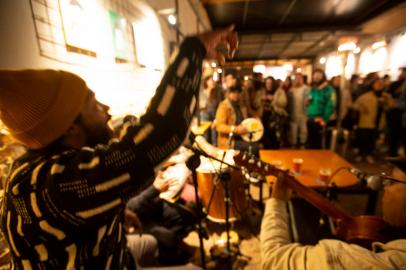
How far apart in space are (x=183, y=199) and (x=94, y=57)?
1.68 metres

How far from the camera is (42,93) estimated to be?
0.61 meters

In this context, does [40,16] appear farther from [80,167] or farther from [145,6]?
[145,6]

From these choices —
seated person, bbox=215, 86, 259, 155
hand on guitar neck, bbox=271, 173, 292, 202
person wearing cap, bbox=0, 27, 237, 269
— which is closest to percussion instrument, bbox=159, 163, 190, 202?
hand on guitar neck, bbox=271, 173, 292, 202

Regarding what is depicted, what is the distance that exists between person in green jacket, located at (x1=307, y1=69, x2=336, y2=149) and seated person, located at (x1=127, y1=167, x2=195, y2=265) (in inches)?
156

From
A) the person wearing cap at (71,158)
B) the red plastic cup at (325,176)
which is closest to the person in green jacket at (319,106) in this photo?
the red plastic cup at (325,176)

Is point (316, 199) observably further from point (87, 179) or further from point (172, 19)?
point (172, 19)

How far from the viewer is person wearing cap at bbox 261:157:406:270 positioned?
826 mm

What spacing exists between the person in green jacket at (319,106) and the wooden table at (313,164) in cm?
217

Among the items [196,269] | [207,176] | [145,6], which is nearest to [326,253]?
[196,269]

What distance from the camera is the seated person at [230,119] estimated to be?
327 cm

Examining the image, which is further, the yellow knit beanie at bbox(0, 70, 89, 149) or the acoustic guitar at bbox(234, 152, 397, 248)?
the acoustic guitar at bbox(234, 152, 397, 248)

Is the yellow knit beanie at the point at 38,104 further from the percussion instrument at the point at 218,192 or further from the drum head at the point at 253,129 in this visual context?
the drum head at the point at 253,129

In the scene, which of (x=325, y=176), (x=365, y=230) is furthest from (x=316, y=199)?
(x=325, y=176)

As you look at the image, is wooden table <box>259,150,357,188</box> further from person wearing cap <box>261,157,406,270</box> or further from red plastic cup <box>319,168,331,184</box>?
person wearing cap <box>261,157,406,270</box>
